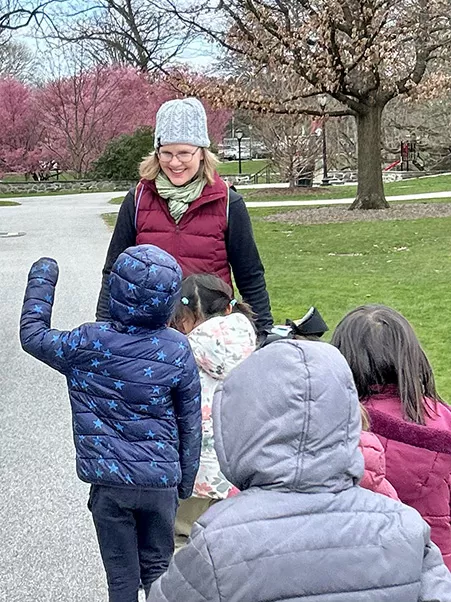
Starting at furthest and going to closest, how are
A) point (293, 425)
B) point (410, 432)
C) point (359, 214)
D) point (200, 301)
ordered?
point (359, 214) < point (200, 301) < point (410, 432) < point (293, 425)

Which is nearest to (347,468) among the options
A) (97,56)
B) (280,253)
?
(280,253)

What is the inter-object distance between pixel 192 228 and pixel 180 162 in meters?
0.27

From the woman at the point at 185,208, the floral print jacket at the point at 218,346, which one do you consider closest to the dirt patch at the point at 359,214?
the woman at the point at 185,208

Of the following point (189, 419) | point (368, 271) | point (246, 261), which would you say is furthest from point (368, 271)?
point (189, 419)

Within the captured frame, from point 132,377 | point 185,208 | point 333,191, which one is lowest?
point 333,191

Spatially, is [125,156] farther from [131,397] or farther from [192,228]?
[131,397]

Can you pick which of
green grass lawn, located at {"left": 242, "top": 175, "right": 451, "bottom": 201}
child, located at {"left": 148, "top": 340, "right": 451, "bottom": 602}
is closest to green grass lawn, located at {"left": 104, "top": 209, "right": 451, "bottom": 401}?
child, located at {"left": 148, "top": 340, "right": 451, "bottom": 602}

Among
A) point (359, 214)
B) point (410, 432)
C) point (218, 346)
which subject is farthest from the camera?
point (359, 214)

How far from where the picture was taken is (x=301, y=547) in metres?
1.73

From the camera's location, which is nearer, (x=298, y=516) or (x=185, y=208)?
(x=298, y=516)

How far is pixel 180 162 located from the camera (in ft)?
11.7

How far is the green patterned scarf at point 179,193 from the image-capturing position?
362cm

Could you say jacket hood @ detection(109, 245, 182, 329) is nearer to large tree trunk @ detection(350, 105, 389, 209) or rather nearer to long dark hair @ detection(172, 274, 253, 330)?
long dark hair @ detection(172, 274, 253, 330)

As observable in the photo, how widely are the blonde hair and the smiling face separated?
3 cm
